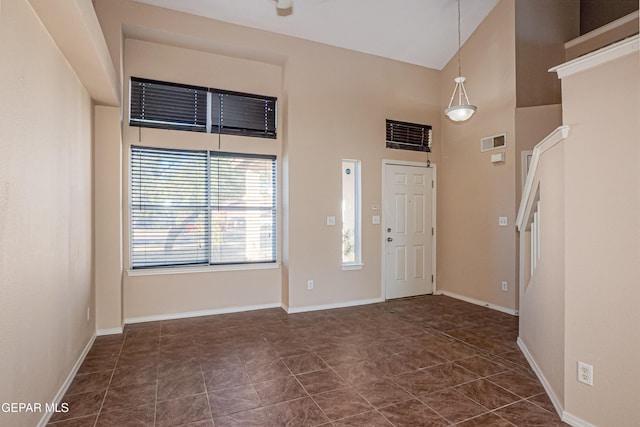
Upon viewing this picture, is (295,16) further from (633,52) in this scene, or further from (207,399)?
(207,399)

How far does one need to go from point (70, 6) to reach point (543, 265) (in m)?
3.63

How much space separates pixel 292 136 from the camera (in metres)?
4.63

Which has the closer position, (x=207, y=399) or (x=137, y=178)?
(x=207, y=399)

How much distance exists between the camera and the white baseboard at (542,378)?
2.30 m

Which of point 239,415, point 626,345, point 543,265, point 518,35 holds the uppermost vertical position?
point 518,35

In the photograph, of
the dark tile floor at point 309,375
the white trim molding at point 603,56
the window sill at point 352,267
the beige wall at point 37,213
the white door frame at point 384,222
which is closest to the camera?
the beige wall at point 37,213

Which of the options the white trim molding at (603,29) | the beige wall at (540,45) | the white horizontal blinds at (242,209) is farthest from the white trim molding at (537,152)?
the white horizontal blinds at (242,209)

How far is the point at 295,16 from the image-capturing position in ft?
14.1

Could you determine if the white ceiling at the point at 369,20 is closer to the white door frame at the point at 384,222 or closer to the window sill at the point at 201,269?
the white door frame at the point at 384,222

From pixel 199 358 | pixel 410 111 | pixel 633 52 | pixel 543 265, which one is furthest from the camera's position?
pixel 410 111

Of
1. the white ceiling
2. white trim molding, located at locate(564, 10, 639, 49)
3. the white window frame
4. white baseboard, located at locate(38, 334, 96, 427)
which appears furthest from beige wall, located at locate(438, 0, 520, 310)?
white baseboard, located at locate(38, 334, 96, 427)

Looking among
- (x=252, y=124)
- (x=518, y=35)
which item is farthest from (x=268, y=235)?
(x=518, y=35)

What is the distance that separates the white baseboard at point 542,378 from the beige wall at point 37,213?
125 inches

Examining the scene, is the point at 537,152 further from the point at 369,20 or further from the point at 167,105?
the point at 167,105
